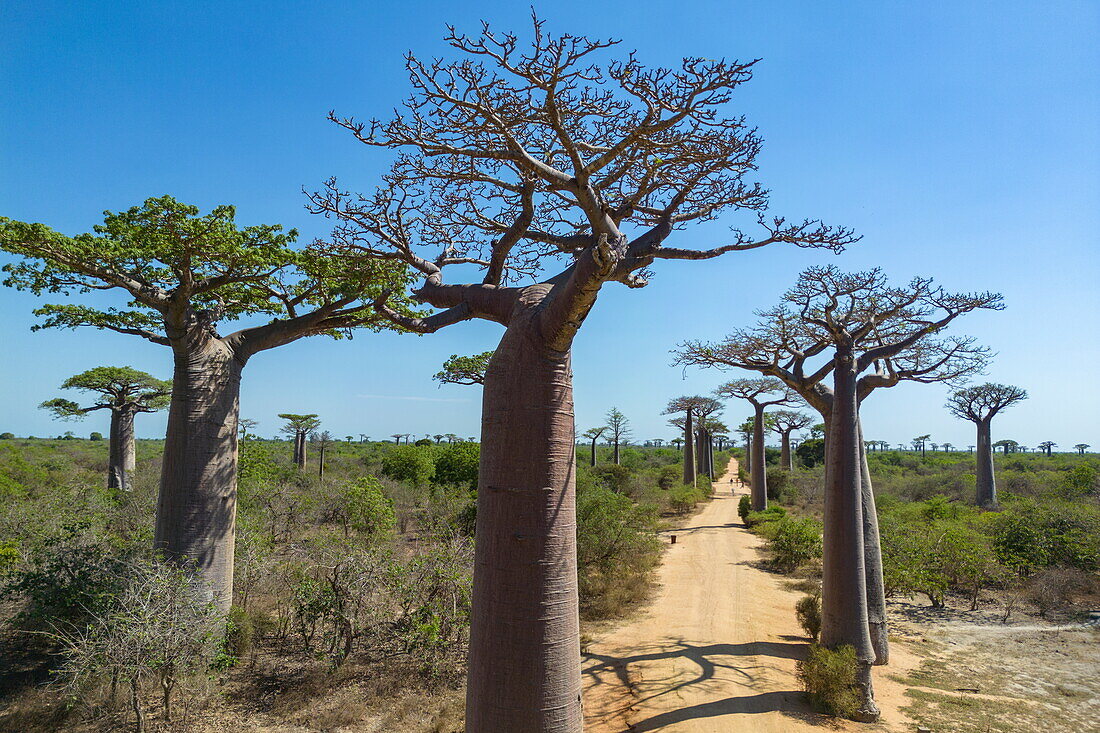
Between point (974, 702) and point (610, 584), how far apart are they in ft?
14.7

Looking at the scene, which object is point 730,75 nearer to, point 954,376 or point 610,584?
point 954,376

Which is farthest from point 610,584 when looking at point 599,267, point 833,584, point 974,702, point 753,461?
point 753,461

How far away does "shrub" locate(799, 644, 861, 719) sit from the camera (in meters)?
4.62

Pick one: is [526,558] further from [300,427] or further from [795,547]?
[300,427]

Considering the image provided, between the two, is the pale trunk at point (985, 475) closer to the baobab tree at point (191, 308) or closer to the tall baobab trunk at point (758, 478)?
the tall baobab trunk at point (758, 478)

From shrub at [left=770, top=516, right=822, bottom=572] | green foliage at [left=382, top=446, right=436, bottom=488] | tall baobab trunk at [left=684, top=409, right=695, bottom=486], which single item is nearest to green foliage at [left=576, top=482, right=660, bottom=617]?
shrub at [left=770, top=516, right=822, bottom=572]

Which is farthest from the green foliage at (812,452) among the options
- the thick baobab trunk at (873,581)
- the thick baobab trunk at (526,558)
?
the thick baobab trunk at (526,558)

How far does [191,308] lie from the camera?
5.66 meters

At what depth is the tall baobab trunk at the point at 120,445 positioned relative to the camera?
1304 centimetres

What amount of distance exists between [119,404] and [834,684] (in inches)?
624

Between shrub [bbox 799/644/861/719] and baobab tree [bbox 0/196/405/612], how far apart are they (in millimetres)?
5218

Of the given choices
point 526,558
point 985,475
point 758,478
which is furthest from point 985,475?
point 526,558

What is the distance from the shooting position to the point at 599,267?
236 centimetres

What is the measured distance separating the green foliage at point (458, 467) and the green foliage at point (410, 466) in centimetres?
33
